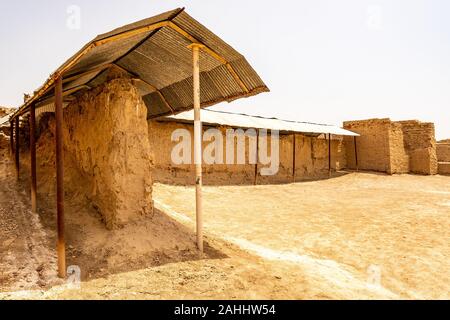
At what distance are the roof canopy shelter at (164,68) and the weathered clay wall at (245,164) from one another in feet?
12.6

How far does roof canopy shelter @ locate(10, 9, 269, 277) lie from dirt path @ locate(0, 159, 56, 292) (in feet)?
0.98

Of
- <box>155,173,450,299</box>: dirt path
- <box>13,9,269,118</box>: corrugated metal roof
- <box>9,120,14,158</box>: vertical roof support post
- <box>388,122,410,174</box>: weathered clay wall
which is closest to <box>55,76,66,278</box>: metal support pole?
<box>13,9,269,118</box>: corrugated metal roof

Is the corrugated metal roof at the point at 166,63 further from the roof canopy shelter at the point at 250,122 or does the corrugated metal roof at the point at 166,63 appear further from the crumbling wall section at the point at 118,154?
the roof canopy shelter at the point at 250,122

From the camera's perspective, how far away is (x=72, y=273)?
3992 mm

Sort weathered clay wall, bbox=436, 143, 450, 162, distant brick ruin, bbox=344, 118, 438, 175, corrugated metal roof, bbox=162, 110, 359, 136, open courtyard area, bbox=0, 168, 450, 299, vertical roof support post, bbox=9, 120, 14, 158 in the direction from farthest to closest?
weathered clay wall, bbox=436, 143, 450, 162 < distant brick ruin, bbox=344, 118, 438, 175 < corrugated metal roof, bbox=162, 110, 359, 136 < vertical roof support post, bbox=9, 120, 14, 158 < open courtyard area, bbox=0, 168, 450, 299

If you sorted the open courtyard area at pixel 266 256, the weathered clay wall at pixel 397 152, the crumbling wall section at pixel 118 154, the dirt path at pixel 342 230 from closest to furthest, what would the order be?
the open courtyard area at pixel 266 256 < the dirt path at pixel 342 230 < the crumbling wall section at pixel 118 154 < the weathered clay wall at pixel 397 152

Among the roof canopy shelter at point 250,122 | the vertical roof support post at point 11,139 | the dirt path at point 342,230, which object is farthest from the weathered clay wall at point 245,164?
the vertical roof support post at point 11,139

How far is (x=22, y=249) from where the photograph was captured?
4.54 meters

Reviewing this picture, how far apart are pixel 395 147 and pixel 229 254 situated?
1630cm

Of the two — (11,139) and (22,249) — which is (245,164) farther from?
(22,249)

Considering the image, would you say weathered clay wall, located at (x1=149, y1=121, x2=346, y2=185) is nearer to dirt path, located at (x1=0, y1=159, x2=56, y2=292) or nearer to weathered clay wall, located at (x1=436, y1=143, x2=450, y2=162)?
dirt path, located at (x1=0, y1=159, x2=56, y2=292)

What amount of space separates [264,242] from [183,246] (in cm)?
179

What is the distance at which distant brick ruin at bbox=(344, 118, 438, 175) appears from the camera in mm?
17531

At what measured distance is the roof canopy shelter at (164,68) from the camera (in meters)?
4.00
